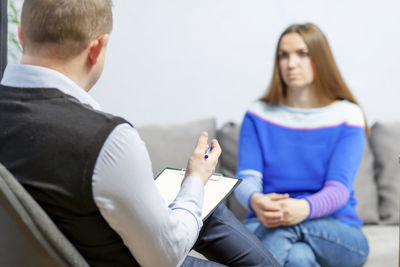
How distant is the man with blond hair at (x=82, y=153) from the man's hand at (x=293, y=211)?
0.87m

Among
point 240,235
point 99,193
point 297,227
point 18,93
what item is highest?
point 18,93

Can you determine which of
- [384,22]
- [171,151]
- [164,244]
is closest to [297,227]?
[171,151]

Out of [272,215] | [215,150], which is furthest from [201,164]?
[272,215]

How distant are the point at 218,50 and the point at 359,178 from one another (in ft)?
3.29

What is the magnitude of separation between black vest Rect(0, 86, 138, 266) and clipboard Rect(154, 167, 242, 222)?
284 millimetres

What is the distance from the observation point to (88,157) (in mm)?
821

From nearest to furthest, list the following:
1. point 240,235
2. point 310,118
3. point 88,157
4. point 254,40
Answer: point 88,157 → point 240,235 → point 310,118 → point 254,40

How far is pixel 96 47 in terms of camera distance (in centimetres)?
97

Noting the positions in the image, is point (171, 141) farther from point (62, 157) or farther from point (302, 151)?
point (62, 157)

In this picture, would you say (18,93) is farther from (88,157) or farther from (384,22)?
(384,22)

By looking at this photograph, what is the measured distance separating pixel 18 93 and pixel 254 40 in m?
1.99

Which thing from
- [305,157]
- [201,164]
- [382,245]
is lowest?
[382,245]

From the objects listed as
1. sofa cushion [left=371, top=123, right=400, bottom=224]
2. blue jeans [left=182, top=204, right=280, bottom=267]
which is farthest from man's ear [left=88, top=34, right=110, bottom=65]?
sofa cushion [left=371, top=123, right=400, bottom=224]

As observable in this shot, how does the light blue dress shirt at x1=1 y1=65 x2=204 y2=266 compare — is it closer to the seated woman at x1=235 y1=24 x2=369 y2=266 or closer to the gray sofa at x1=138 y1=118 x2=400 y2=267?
the seated woman at x1=235 y1=24 x2=369 y2=266
